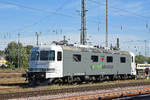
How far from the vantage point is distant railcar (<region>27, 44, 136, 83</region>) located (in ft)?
66.5

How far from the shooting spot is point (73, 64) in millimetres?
22094

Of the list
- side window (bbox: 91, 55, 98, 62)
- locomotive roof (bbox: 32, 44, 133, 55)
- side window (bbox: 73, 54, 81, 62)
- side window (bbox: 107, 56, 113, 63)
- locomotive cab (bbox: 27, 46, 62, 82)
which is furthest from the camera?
side window (bbox: 107, 56, 113, 63)

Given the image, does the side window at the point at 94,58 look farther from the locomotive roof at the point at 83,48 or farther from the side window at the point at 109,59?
the side window at the point at 109,59

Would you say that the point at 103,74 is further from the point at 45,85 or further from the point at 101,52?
the point at 45,85

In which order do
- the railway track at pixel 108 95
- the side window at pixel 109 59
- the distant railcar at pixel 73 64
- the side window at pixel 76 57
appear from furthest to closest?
the side window at pixel 109 59 → the side window at pixel 76 57 → the distant railcar at pixel 73 64 → the railway track at pixel 108 95

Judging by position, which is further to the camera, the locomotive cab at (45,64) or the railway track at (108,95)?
the locomotive cab at (45,64)

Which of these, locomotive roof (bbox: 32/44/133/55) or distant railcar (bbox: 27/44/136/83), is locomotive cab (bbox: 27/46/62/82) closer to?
distant railcar (bbox: 27/44/136/83)

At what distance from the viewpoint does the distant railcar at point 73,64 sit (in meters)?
20.3

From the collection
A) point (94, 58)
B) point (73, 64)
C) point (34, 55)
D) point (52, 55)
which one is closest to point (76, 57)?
point (73, 64)

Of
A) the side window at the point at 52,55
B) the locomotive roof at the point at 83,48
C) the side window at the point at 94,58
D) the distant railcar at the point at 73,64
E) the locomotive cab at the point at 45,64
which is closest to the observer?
the locomotive cab at the point at 45,64

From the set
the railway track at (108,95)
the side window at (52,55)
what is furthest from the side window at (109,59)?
the railway track at (108,95)

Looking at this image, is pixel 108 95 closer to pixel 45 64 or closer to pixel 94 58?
pixel 45 64

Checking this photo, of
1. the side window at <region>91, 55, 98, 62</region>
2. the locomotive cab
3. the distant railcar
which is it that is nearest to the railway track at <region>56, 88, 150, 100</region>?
the locomotive cab

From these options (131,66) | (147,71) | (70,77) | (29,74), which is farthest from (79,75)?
(147,71)
